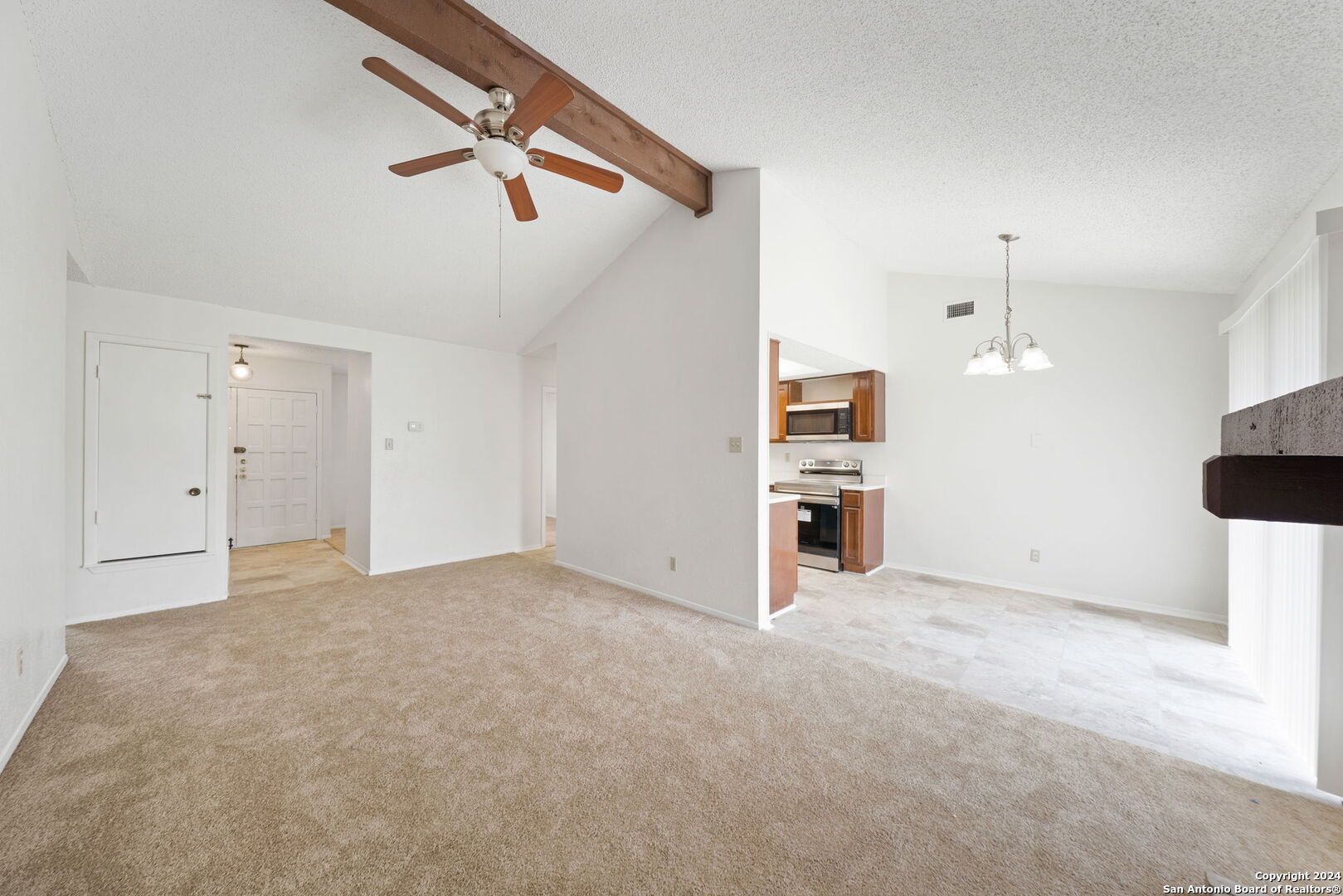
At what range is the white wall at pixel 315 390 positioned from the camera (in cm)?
657

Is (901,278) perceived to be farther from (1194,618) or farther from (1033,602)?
(1194,618)

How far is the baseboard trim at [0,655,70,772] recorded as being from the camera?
2.10 meters

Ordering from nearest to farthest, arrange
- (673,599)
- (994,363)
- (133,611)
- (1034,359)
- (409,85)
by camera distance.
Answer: (409,85), (1034,359), (994,363), (133,611), (673,599)

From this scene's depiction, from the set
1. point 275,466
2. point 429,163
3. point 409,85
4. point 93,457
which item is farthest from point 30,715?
point 275,466

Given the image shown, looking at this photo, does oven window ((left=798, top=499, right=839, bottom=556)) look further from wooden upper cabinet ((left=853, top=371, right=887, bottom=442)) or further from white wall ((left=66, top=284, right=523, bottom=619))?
white wall ((left=66, top=284, right=523, bottom=619))

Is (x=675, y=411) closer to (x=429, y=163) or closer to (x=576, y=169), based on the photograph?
(x=576, y=169)

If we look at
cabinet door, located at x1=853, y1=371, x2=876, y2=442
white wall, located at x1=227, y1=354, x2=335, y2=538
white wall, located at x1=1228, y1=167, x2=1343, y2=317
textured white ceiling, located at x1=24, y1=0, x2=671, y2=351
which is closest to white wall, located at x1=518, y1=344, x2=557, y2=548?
textured white ceiling, located at x1=24, y1=0, x2=671, y2=351

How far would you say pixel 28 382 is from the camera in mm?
2303

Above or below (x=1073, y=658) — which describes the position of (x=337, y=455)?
above

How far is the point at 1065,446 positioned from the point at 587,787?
14.9 feet

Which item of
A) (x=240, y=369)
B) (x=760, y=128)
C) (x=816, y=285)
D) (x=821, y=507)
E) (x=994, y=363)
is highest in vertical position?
(x=760, y=128)

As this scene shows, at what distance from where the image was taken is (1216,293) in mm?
3811

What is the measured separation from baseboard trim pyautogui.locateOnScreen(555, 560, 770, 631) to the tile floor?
22 cm

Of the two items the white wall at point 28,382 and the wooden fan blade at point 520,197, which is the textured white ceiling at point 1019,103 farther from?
the white wall at point 28,382
